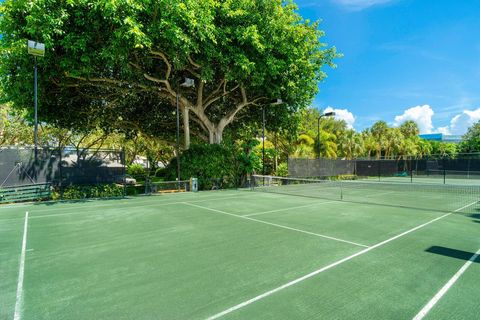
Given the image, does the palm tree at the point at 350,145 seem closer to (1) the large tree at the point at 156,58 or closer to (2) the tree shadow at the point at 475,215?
(1) the large tree at the point at 156,58

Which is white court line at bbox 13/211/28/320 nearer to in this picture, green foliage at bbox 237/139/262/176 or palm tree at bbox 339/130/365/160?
green foliage at bbox 237/139/262/176

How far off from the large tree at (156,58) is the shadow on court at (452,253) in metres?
12.6

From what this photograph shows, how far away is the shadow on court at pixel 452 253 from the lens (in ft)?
17.4

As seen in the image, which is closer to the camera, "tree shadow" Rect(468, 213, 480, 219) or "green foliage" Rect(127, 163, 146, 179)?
"tree shadow" Rect(468, 213, 480, 219)

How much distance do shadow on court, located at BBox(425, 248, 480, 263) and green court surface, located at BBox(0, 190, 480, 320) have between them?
0.07ft

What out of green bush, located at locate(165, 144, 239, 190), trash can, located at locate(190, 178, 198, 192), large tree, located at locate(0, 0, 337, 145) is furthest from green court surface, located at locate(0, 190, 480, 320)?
green bush, located at locate(165, 144, 239, 190)

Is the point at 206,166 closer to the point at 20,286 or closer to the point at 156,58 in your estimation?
the point at 156,58

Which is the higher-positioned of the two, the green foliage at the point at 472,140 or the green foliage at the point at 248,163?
the green foliage at the point at 472,140

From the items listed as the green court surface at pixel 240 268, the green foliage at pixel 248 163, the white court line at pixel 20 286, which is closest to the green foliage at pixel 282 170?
the green foliage at pixel 248 163

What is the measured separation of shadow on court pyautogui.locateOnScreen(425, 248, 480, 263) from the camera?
17.4 ft

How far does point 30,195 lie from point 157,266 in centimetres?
1140

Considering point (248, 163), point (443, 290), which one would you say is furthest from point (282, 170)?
point (443, 290)

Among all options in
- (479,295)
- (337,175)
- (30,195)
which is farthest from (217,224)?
(337,175)

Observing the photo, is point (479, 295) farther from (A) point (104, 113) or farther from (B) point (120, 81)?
(A) point (104, 113)
